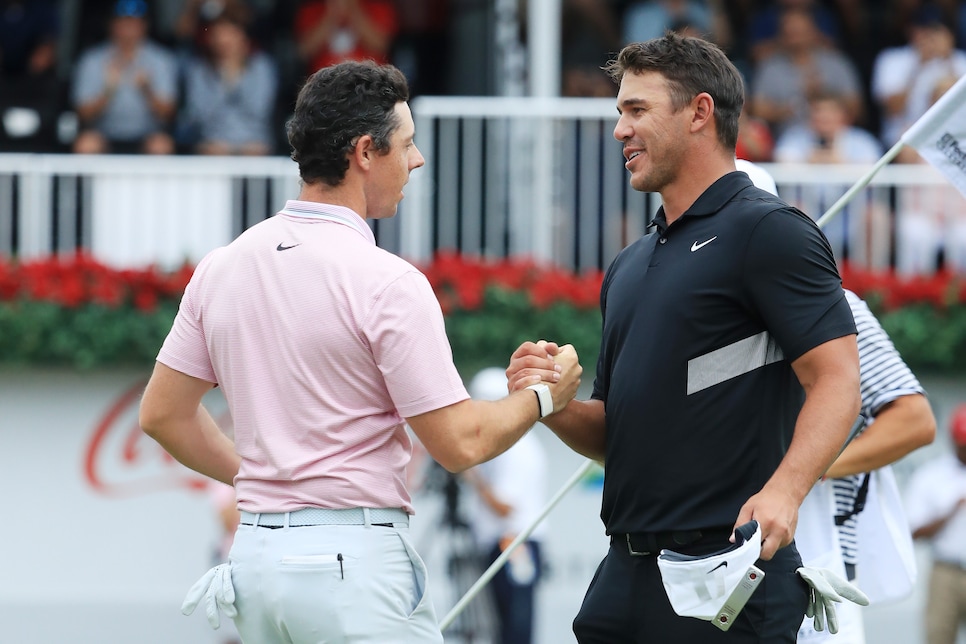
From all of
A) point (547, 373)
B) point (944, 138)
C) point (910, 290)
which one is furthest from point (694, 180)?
point (910, 290)

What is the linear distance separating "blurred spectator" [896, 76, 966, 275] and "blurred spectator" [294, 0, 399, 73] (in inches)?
154

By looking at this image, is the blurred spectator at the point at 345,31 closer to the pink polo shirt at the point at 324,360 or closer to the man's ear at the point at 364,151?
the man's ear at the point at 364,151

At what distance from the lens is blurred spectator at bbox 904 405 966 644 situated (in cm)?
891

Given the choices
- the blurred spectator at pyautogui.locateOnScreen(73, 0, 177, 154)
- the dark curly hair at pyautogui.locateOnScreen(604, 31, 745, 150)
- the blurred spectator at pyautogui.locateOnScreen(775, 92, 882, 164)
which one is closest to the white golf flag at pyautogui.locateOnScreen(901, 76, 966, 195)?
the dark curly hair at pyautogui.locateOnScreen(604, 31, 745, 150)

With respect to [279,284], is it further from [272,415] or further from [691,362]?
[691,362]

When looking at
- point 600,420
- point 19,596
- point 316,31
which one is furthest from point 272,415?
point 316,31

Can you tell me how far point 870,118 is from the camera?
38.2 ft

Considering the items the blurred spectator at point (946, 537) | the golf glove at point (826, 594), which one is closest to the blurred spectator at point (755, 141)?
the blurred spectator at point (946, 537)

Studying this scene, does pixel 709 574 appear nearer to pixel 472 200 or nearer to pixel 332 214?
pixel 332 214

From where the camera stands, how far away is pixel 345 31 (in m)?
11.3

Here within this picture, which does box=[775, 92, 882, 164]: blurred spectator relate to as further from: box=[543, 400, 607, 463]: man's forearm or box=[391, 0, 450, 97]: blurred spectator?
box=[543, 400, 607, 463]: man's forearm

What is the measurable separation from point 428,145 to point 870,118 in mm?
3693

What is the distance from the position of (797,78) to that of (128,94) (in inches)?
192

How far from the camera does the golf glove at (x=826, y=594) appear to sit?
11.0ft
